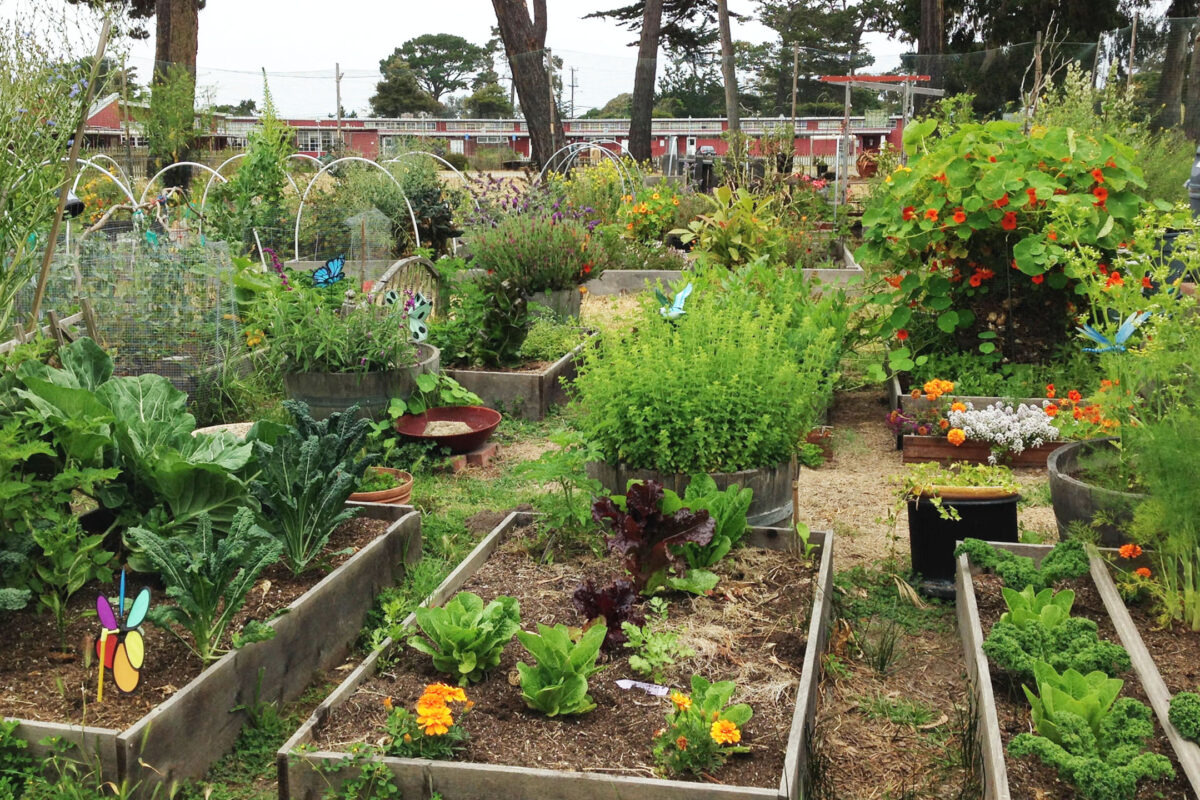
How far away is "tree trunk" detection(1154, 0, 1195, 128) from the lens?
53.6ft

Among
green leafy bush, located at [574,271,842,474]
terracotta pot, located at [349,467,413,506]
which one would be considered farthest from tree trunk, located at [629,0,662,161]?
green leafy bush, located at [574,271,842,474]

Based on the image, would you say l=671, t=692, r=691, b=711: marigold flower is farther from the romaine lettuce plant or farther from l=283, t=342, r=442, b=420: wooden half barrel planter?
l=283, t=342, r=442, b=420: wooden half barrel planter

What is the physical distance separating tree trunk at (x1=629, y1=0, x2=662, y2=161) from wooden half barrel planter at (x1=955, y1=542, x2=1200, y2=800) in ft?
59.2

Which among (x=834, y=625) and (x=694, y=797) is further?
(x=834, y=625)

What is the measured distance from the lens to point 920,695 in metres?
3.40

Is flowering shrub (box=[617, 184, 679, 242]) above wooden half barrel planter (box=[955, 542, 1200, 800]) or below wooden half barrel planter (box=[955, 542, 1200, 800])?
above

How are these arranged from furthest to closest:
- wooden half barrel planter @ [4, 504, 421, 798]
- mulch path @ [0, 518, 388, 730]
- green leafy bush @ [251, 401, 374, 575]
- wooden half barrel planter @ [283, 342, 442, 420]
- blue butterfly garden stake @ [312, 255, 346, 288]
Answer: blue butterfly garden stake @ [312, 255, 346, 288], wooden half barrel planter @ [283, 342, 442, 420], green leafy bush @ [251, 401, 374, 575], mulch path @ [0, 518, 388, 730], wooden half barrel planter @ [4, 504, 421, 798]

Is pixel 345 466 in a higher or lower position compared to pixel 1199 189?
lower

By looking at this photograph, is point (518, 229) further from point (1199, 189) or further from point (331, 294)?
point (1199, 189)

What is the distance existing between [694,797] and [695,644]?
86 centimetres

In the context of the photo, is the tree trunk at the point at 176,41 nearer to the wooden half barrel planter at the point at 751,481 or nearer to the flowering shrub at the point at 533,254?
the flowering shrub at the point at 533,254

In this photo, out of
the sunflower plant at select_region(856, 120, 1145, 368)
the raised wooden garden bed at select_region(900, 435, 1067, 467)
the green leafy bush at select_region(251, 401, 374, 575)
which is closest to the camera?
the green leafy bush at select_region(251, 401, 374, 575)

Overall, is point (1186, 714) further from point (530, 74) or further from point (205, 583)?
point (530, 74)

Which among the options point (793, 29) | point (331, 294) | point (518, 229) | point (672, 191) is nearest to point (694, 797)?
point (331, 294)
